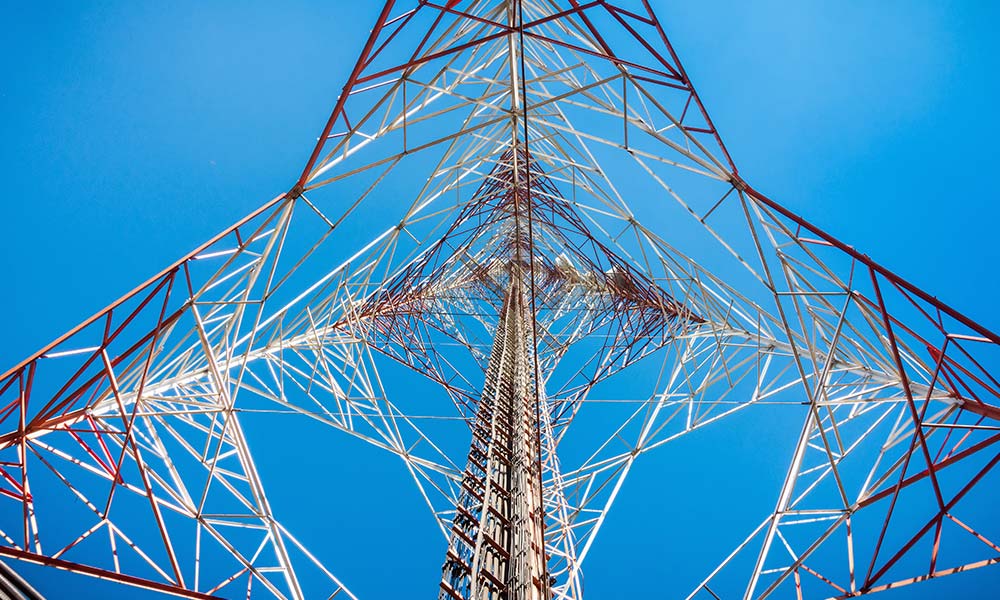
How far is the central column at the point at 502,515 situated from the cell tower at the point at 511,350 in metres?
0.06

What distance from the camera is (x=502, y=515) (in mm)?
8320

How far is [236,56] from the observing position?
30.4 metres

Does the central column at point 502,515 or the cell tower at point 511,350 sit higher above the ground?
the cell tower at point 511,350

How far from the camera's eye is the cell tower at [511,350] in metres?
8.83

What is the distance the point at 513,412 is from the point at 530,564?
5.56 metres

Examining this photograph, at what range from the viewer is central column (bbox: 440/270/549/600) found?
678 centimetres

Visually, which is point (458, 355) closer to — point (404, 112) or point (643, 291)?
point (643, 291)

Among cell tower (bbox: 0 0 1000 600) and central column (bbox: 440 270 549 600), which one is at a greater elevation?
cell tower (bbox: 0 0 1000 600)

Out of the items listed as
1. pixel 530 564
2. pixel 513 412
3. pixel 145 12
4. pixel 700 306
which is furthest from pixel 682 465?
pixel 145 12

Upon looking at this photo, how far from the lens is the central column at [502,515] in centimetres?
678

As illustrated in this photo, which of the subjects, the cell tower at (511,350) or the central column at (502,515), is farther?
the cell tower at (511,350)

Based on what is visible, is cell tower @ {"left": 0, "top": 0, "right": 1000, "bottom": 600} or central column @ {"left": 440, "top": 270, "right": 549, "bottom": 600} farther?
cell tower @ {"left": 0, "top": 0, "right": 1000, "bottom": 600}

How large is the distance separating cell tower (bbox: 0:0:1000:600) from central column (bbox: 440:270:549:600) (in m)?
0.06

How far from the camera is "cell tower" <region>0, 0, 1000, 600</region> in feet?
29.0
